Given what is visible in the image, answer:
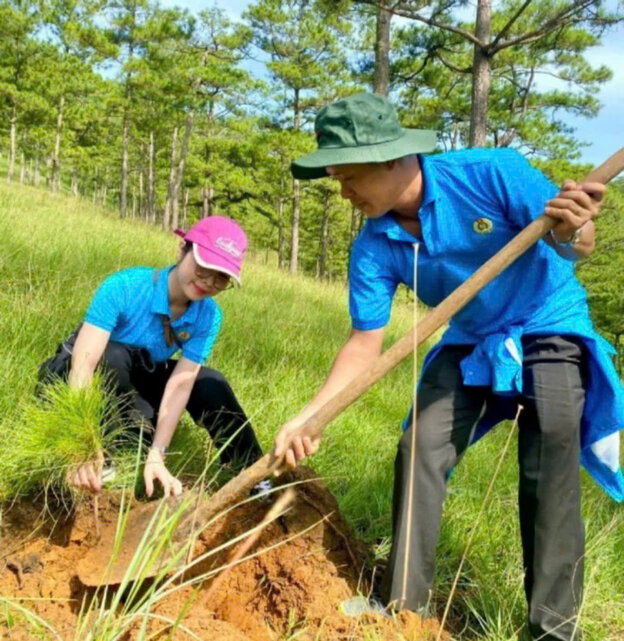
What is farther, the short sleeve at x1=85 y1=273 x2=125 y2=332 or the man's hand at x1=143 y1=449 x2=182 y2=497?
the short sleeve at x1=85 y1=273 x2=125 y2=332

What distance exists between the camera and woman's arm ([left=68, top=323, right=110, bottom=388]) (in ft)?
7.32

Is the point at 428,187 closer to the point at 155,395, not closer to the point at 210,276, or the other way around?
the point at 210,276

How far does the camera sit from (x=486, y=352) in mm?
1924

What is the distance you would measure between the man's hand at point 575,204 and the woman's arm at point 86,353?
5.50 feet

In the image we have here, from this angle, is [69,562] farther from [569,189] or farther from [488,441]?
[488,441]

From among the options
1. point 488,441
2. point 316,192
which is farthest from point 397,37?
point 316,192

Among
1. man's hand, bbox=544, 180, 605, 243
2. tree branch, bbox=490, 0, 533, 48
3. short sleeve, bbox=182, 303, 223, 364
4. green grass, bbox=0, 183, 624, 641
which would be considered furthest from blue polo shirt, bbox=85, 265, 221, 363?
tree branch, bbox=490, 0, 533, 48

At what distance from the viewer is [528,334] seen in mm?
1915

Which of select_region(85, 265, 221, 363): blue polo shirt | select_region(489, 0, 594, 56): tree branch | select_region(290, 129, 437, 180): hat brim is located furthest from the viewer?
select_region(489, 0, 594, 56): tree branch

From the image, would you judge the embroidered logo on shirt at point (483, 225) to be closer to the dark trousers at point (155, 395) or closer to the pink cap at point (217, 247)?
the pink cap at point (217, 247)

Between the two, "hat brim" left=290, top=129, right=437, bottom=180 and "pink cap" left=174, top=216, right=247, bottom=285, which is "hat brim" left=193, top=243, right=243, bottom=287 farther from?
"hat brim" left=290, top=129, right=437, bottom=180

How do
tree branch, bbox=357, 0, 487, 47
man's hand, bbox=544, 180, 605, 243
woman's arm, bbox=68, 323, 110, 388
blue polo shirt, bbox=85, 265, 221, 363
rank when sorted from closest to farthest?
man's hand, bbox=544, 180, 605, 243 < woman's arm, bbox=68, 323, 110, 388 < blue polo shirt, bbox=85, 265, 221, 363 < tree branch, bbox=357, 0, 487, 47

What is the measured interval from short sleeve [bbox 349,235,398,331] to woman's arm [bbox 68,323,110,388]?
3.33 ft

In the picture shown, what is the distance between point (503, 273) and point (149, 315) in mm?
1457
